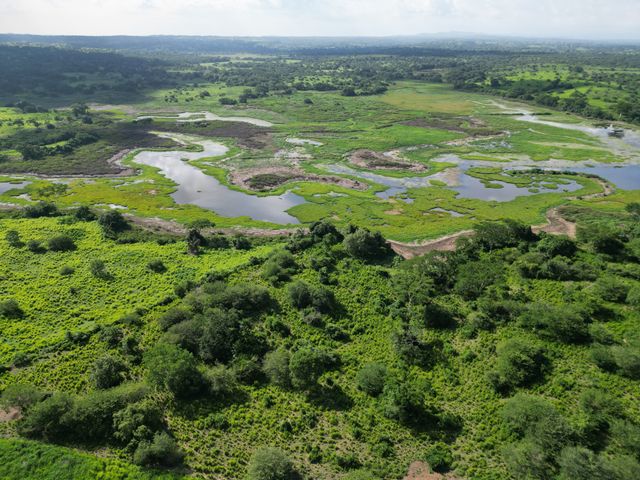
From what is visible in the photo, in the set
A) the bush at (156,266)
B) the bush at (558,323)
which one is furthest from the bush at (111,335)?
the bush at (558,323)

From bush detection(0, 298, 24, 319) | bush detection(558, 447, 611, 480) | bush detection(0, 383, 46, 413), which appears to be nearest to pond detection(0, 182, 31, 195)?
bush detection(0, 298, 24, 319)

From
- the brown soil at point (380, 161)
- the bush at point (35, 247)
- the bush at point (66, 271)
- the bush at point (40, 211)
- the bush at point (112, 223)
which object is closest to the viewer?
the bush at point (66, 271)

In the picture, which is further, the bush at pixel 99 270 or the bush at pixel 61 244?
the bush at pixel 61 244

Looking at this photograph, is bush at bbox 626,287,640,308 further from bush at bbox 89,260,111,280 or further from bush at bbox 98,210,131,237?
bush at bbox 98,210,131,237

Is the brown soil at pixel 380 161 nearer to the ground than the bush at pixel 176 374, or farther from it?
farther from it

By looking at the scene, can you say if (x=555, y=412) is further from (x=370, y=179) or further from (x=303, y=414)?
(x=370, y=179)

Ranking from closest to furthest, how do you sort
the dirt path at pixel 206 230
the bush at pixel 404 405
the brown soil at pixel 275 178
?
the bush at pixel 404 405, the dirt path at pixel 206 230, the brown soil at pixel 275 178

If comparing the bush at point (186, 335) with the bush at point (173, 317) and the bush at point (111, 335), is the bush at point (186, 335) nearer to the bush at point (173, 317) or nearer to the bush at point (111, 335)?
the bush at point (173, 317)
